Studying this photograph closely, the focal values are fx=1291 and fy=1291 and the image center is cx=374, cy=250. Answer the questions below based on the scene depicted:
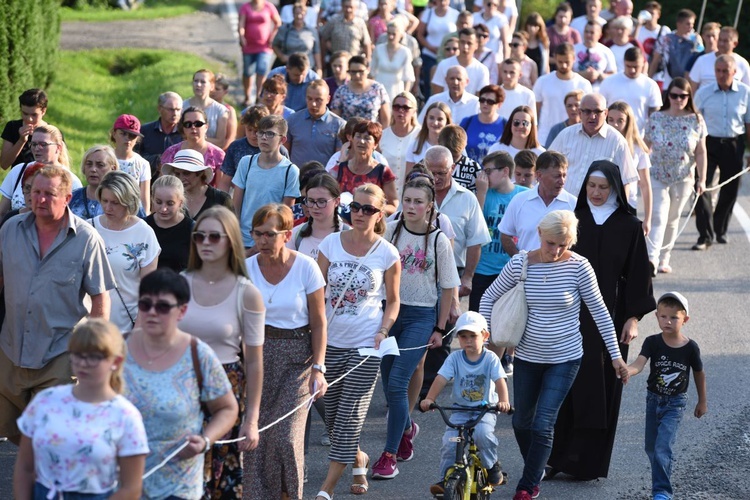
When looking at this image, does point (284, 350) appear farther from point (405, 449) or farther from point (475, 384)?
point (405, 449)

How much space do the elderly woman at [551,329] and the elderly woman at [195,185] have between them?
7.44 ft

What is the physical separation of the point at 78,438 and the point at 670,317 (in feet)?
14.2

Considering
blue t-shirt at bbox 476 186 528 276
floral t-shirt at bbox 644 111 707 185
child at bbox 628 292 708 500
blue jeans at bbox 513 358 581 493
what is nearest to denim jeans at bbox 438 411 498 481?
blue jeans at bbox 513 358 581 493

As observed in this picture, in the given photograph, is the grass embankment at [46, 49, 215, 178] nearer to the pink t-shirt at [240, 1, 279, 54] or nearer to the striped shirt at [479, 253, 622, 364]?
the pink t-shirt at [240, 1, 279, 54]

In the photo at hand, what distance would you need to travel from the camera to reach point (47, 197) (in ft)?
23.5

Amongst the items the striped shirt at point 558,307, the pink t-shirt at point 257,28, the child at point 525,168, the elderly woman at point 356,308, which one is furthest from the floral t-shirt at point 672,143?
the pink t-shirt at point 257,28

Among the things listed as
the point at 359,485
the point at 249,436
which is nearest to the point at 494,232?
the point at 359,485

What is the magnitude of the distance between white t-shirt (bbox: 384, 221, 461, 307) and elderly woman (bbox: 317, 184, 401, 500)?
2.00ft

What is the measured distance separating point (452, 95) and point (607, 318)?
5885 millimetres

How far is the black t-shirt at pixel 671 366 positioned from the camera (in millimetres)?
8102

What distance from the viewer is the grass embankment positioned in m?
19.9

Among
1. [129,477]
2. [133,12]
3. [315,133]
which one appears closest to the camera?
[129,477]

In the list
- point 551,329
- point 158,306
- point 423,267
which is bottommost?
point 551,329

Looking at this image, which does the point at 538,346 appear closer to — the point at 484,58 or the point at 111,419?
the point at 111,419
